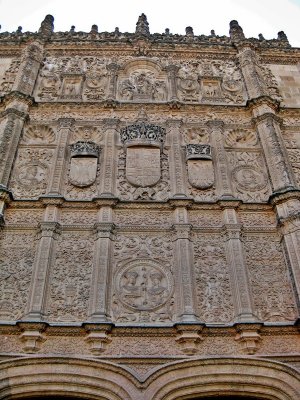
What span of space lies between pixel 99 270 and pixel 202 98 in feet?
18.8

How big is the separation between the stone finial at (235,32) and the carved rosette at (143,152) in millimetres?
4681

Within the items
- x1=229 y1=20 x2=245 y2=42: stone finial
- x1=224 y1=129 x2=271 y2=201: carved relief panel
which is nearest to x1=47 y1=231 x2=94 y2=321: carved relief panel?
x1=224 y1=129 x2=271 y2=201: carved relief panel

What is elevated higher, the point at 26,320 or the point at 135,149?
the point at 135,149

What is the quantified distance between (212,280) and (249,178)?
2.80 metres

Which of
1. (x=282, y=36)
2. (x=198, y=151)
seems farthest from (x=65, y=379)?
(x=282, y=36)

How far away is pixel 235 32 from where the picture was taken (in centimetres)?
1395

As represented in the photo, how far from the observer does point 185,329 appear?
754cm

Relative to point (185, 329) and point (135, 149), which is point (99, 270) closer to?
point (185, 329)

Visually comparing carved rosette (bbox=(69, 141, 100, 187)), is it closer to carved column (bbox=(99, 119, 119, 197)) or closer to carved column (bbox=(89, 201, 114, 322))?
carved column (bbox=(99, 119, 119, 197))

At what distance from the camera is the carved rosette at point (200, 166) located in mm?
9914

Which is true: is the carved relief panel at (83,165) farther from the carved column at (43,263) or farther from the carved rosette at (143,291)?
the carved rosette at (143,291)

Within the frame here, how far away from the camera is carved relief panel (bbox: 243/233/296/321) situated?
8031 millimetres

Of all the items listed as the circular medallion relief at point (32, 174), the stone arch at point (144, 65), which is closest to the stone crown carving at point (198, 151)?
the circular medallion relief at point (32, 174)

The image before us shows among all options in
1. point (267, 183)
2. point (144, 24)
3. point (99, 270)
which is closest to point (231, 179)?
point (267, 183)
